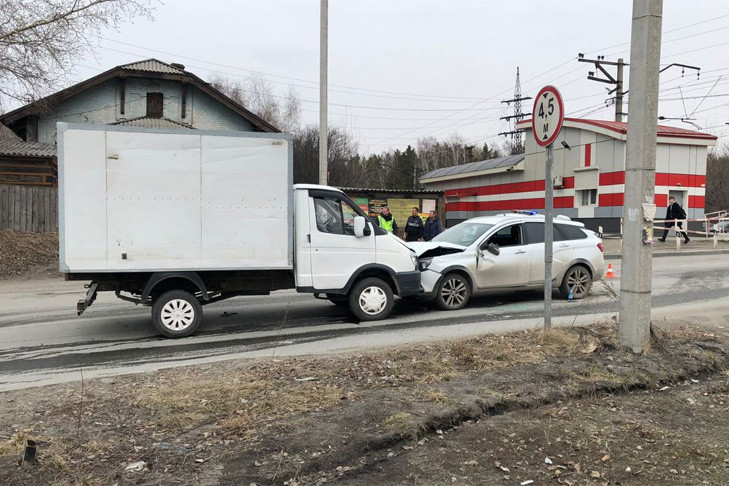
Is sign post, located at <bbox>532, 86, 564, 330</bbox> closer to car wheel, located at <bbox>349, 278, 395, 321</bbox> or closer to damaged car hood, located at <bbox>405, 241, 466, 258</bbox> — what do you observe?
car wheel, located at <bbox>349, 278, 395, 321</bbox>

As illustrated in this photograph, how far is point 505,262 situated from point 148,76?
2344 centimetres

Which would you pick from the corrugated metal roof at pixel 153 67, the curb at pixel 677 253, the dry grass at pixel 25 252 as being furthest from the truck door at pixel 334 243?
the corrugated metal roof at pixel 153 67

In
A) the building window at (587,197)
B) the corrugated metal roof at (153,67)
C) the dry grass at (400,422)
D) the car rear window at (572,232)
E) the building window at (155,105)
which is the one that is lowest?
the dry grass at (400,422)

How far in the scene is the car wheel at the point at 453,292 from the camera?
9469 millimetres

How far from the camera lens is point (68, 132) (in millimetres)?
7074

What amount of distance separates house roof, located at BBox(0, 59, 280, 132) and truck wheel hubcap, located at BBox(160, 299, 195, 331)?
18492 millimetres

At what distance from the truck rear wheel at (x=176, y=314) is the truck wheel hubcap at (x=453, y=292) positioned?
419cm

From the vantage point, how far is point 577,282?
34.7ft

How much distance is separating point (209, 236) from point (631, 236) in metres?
5.40

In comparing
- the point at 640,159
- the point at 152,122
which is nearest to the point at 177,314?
the point at 640,159

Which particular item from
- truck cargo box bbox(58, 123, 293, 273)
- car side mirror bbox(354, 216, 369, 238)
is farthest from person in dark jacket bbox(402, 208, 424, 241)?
truck cargo box bbox(58, 123, 293, 273)

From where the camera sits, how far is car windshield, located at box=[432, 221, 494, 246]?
10.1m

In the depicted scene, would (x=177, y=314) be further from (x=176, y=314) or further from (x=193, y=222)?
(x=193, y=222)

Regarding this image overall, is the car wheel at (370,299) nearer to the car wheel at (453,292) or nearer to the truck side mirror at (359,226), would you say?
the truck side mirror at (359,226)
